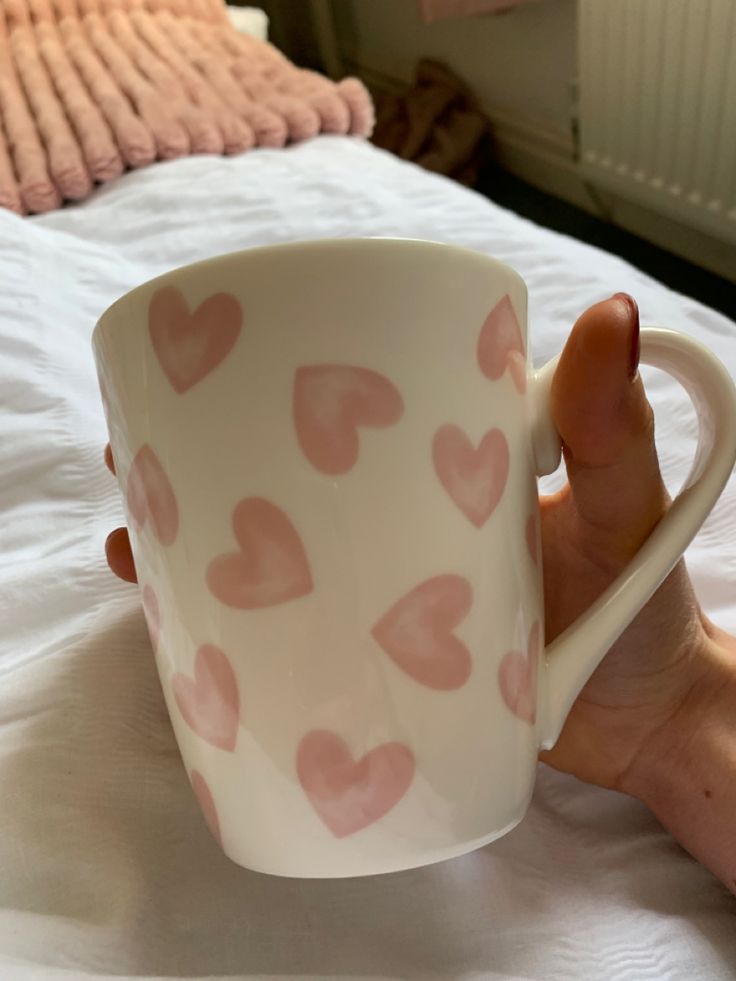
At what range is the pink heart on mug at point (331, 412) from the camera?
0.27m

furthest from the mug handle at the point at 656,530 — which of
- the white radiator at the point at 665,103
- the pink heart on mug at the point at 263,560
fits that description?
the white radiator at the point at 665,103

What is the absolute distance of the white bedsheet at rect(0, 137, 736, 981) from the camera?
345mm

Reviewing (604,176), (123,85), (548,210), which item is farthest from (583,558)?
(548,210)

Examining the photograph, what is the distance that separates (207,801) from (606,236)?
166 centimetres

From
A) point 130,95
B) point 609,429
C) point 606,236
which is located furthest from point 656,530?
point 606,236

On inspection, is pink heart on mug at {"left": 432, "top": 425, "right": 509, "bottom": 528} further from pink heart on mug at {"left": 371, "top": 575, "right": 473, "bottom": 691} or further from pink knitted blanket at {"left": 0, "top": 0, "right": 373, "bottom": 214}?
pink knitted blanket at {"left": 0, "top": 0, "right": 373, "bottom": 214}

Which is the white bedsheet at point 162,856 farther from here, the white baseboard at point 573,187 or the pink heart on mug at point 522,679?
the white baseboard at point 573,187

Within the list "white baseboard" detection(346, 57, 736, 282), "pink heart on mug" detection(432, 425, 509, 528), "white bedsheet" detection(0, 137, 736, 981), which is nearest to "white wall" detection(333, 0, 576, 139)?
"white baseboard" detection(346, 57, 736, 282)

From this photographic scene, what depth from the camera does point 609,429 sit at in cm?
38

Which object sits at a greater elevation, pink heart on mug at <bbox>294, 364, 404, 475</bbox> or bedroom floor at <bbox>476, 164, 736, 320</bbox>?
pink heart on mug at <bbox>294, 364, 404, 475</bbox>

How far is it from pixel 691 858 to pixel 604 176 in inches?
56.4

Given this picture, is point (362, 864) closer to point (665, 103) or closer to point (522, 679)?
point (522, 679)

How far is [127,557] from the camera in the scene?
1.50 ft

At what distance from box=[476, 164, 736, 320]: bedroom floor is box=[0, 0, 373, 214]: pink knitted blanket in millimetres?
707
